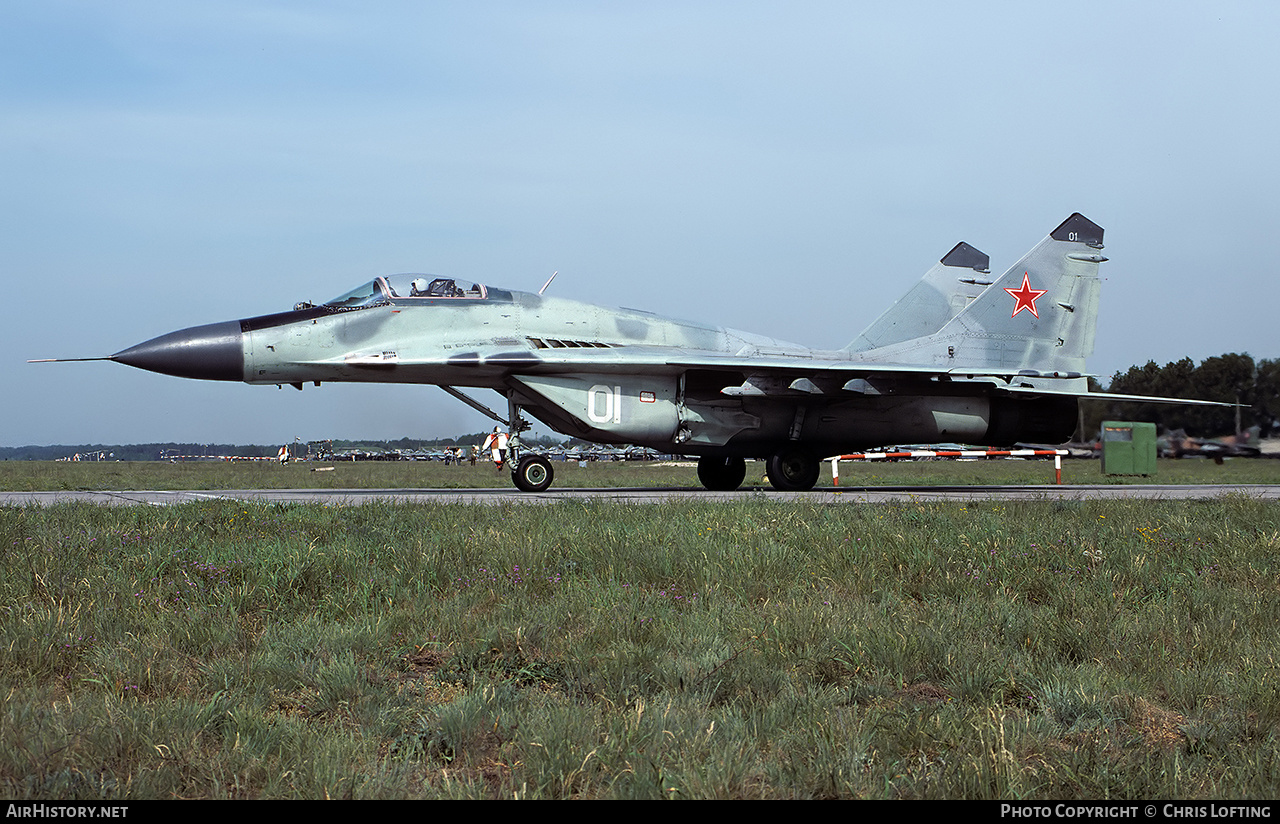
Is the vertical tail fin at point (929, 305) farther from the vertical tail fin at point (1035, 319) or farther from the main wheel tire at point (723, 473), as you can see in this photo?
the main wheel tire at point (723, 473)

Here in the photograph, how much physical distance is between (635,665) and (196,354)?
12.1 metres

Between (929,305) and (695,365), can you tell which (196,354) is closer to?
(695,365)

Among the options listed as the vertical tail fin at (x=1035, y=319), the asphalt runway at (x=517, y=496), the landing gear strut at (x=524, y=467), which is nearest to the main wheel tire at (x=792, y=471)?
the asphalt runway at (x=517, y=496)

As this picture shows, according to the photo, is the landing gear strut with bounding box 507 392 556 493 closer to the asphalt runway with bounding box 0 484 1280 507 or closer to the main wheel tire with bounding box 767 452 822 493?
the asphalt runway with bounding box 0 484 1280 507

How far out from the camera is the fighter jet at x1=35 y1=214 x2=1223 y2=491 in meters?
14.5

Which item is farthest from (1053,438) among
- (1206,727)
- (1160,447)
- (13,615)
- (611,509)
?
(13,615)

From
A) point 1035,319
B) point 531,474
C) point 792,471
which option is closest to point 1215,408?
point 1035,319

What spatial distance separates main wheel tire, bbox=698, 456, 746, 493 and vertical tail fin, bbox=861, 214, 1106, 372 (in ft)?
11.5

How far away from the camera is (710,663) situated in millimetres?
3818

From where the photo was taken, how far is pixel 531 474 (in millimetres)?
15367

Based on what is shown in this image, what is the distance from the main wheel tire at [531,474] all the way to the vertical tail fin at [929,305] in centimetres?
762

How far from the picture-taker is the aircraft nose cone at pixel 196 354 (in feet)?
45.0

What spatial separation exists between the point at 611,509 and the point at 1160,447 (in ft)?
85.3

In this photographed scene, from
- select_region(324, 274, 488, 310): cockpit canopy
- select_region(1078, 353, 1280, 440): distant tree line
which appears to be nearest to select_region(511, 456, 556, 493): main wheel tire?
select_region(324, 274, 488, 310): cockpit canopy
